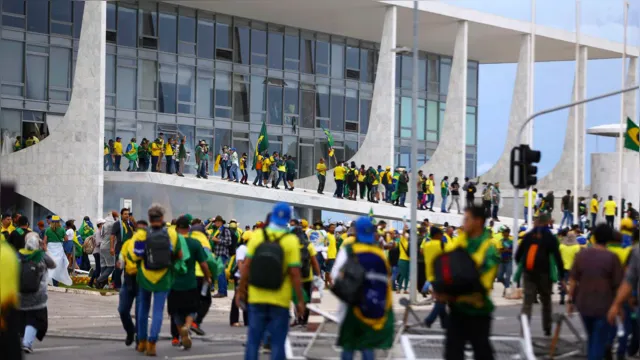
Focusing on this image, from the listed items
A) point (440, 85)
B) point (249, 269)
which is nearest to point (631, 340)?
point (249, 269)

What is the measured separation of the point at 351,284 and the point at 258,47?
41747 millimetres

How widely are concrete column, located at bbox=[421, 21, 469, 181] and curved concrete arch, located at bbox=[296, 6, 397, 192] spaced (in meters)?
4.36

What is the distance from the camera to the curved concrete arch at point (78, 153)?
40250 mm

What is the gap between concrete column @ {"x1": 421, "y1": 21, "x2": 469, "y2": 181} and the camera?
5159 centimetres

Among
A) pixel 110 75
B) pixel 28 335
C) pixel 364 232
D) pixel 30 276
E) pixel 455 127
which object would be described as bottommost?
Result: pixel 28 335

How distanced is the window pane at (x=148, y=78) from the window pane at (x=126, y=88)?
0.37m

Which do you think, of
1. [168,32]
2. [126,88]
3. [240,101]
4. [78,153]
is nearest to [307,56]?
[240,101]

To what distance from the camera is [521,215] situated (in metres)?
52.0

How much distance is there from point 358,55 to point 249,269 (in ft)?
148

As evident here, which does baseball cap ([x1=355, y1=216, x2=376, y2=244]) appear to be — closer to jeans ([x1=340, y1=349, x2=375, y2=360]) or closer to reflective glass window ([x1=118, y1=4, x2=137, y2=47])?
jeans ([x1=340, y1=349, x2=375, y2=360])

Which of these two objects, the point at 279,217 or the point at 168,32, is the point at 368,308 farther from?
the point at 168,32

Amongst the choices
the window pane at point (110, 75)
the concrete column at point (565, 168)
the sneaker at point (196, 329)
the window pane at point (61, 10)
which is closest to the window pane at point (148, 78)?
the window pane at point (110, 75)

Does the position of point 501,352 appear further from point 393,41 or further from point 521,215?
point 521,215

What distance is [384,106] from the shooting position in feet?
159
